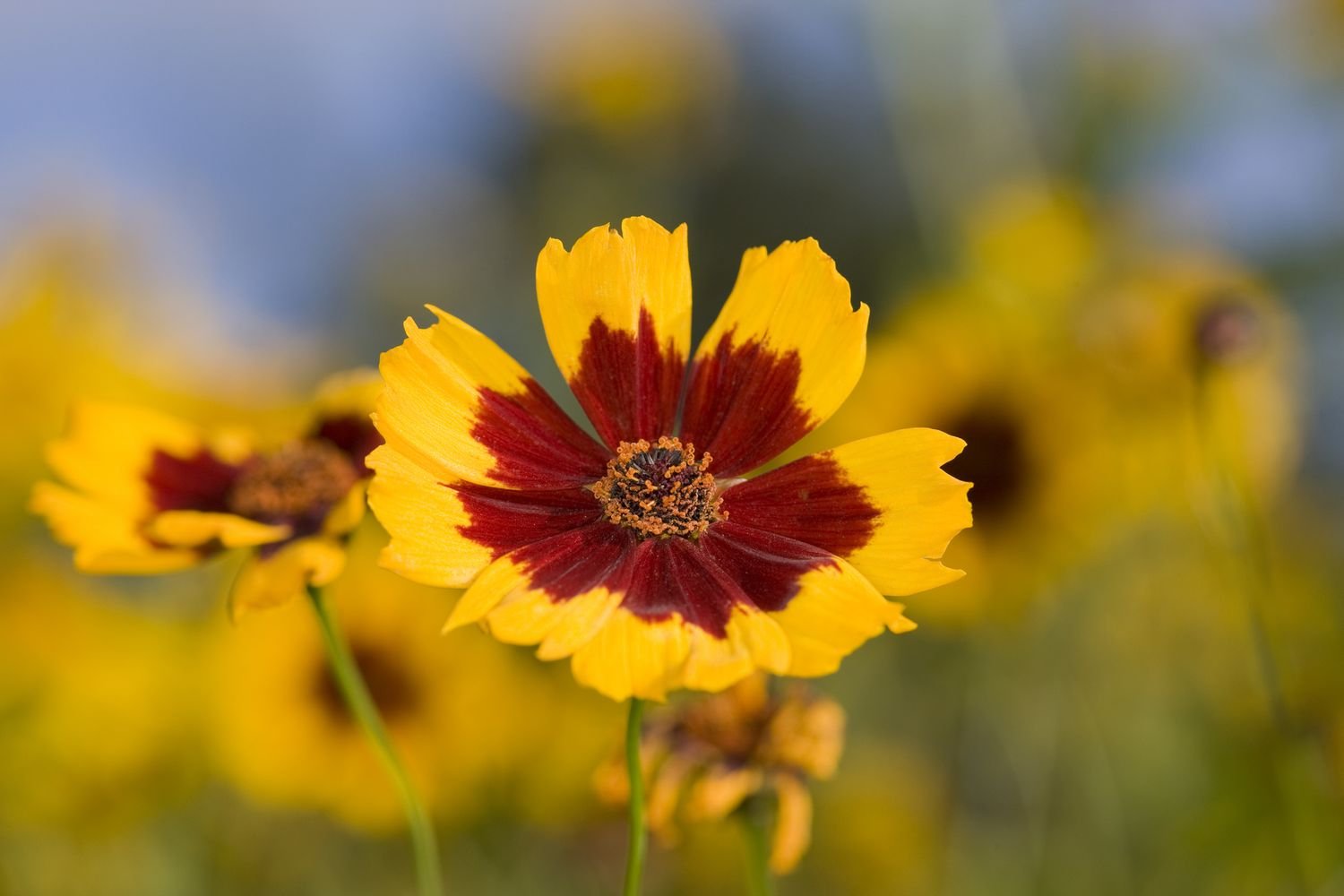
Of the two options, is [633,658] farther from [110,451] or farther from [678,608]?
[110,451]

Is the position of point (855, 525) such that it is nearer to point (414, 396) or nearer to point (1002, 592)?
point (414, 396)

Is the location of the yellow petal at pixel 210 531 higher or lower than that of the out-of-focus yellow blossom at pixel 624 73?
lower

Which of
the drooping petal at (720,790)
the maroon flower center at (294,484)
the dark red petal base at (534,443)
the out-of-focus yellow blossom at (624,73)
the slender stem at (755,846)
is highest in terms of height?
the out-of-focus yellow blossom at (624,73)

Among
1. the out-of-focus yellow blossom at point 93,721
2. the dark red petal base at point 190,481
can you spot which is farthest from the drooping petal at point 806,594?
the out-of-focus yellow blossom at point 93,721

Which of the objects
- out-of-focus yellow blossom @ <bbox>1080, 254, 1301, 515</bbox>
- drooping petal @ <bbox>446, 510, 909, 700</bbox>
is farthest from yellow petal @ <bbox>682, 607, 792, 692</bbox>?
out-of-focus yellow blossom @ <bbox>1080, 254, 1301, 515</bbox>

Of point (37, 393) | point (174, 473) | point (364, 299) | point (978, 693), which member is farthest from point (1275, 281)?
point (364, 299)

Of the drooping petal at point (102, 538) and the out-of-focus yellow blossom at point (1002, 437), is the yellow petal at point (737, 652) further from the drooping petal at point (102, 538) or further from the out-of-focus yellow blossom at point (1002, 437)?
the out-of-focus yellow blossom at point (1002, 437)

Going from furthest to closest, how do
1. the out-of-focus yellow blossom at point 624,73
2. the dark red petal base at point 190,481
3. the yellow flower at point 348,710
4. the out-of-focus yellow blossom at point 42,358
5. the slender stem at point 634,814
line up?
the out-of-focus yellow blossom at point 624,73, the out-of-focus yellow blossom at point 42,358, the yellow flower at point 348,710, the dark red petal base at point 190,481, the slender stem at point 634,814
